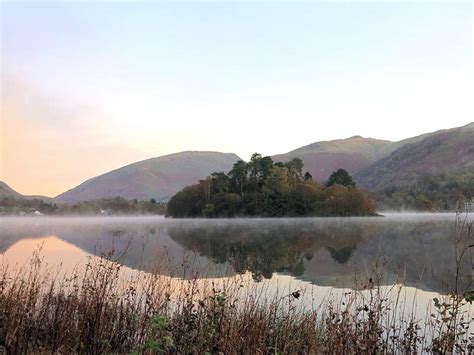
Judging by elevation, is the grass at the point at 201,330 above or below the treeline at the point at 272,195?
below

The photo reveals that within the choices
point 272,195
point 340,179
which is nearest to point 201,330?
point 272,195

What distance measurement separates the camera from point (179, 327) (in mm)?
8844

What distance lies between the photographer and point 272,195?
11906 centimetres

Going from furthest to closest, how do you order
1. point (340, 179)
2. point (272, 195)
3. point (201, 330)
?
point (340, 179), point (272, 195), point (201, 330)

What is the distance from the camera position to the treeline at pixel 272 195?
118 metres

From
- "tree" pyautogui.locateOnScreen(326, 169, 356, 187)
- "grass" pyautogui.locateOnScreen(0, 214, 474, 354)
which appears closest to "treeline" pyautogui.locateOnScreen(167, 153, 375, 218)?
"tree" pyautogui.locateOnScreen(326, 169, 356, 187)

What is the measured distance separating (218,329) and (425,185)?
606 feet

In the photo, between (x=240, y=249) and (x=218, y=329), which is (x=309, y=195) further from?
(x=218, y=329)

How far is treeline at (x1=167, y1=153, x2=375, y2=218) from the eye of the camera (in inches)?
4665

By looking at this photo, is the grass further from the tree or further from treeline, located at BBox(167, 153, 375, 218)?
the tree

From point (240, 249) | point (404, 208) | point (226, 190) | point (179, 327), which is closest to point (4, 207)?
point (226, 190)

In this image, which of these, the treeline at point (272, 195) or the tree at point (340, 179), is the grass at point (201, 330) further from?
the tree at point (340, 179)

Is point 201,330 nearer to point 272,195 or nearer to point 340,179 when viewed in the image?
point 272,195

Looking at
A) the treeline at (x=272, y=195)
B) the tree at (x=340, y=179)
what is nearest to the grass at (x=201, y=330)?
the treeline at (x=272, y=195)
